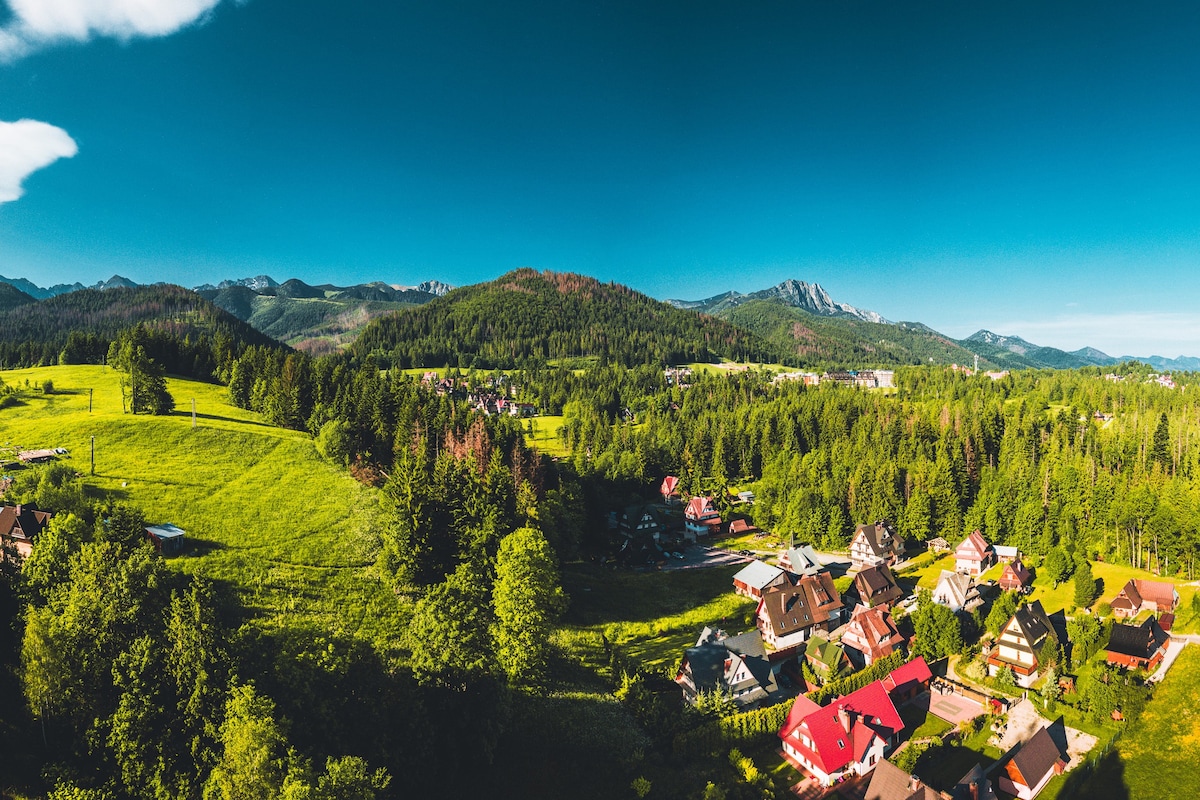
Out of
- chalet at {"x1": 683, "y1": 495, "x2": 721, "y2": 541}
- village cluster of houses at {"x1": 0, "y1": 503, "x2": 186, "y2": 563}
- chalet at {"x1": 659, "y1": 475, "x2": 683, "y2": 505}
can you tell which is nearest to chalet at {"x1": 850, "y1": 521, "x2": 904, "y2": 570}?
chalet at {"x1": 683, "y1": 495, "x2": 721, "y2": 541}

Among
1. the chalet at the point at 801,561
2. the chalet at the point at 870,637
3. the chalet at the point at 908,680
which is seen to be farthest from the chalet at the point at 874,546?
the chalet at the point at 908,680

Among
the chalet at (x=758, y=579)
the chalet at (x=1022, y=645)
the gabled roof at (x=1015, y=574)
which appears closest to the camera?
the chalet at (x=1022, y=645)

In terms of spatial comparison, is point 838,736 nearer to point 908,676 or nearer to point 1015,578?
point 908,676

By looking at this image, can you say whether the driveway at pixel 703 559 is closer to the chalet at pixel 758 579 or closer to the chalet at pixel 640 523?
the chalet at pixel 640 523

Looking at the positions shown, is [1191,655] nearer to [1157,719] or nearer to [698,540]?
→ [1157,719]

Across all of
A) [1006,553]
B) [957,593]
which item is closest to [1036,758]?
[957,593]

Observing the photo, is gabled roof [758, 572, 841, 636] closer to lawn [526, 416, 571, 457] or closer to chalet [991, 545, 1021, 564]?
chalet [991, 545, 1021, 564]

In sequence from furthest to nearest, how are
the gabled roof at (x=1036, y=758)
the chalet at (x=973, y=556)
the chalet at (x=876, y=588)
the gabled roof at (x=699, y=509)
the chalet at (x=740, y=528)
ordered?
the gabled roof at (x=699, y=509) < the chalet at (x=740, y=528) < the chalet at (x=973, y=556) < the chalet at (x=876, y=588) < the gabled roof at (x=1036, y=758)

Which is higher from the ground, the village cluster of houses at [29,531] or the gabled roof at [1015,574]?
the village cluster of houses at [29,531]
